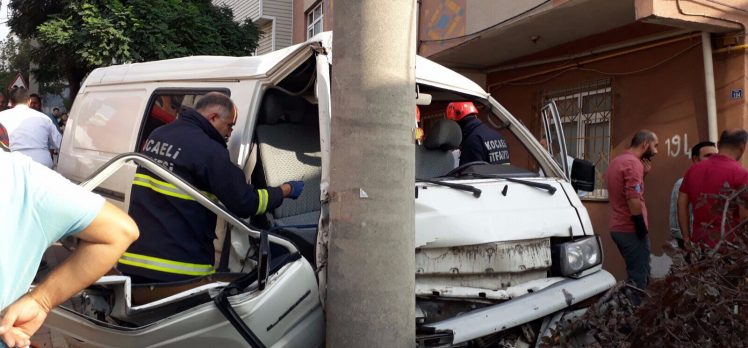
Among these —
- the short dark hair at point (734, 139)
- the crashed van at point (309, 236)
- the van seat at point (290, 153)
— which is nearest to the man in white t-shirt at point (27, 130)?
the crashed van at point (309, 236)

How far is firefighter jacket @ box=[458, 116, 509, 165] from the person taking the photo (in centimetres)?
481

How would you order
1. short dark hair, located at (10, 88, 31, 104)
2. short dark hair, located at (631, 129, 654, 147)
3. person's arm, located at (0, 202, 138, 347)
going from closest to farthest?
person's arm, located at (0, 202, 138, 347)
short dark hair, located at (631, 129, 654, 147)
short dark hair, located at (10, 88, 31, 104)

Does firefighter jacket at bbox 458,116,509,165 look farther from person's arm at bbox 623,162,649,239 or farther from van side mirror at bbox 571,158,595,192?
person's arm at bbox 623,162,649,239

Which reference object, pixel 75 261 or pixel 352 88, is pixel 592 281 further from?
pixel 75 261

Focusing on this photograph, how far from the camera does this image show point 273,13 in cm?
1923

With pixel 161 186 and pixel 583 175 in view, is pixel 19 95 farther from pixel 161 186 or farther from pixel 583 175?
pixel 583 175

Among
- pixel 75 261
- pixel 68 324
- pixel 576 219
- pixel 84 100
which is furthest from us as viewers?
pixel 84 100

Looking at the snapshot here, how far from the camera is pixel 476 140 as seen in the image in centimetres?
485

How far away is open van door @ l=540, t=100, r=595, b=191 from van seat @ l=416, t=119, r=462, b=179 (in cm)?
59

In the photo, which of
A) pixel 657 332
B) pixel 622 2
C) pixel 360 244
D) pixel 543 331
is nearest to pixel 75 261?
pixel 360 244

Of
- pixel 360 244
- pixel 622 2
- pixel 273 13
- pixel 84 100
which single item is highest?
pixel 273 13

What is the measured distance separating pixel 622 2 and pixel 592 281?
13.8ft

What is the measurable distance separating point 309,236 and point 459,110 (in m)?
1.84

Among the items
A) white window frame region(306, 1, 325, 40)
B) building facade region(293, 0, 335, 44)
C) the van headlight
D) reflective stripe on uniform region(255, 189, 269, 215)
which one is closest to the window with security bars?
the van headlight
